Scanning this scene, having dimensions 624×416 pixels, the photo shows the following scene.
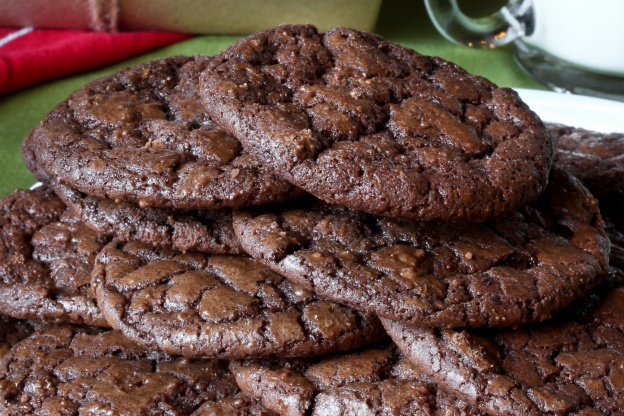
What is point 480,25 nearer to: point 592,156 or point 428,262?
point 592,156

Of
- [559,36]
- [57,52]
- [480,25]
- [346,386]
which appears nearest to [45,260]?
[346,386]

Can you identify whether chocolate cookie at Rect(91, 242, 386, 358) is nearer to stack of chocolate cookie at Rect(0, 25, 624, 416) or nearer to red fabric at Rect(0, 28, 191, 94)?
stack of chocolate cookie at Rect(0, 25, 624, 416)

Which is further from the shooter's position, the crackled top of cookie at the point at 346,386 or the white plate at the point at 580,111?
the white plate at the point at 580,111

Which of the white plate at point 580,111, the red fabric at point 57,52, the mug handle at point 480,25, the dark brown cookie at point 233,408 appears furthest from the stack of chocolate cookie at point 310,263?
the mug handle at point 480,25

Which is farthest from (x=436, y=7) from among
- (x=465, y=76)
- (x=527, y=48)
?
(x=465, y=76)

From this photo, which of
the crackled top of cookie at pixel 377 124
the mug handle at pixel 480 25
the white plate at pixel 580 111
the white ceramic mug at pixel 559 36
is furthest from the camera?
the mug handle at pixel 480 25

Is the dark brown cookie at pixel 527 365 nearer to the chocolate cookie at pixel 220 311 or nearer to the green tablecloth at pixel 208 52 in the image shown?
the chocolate cookie at pixel 220 311

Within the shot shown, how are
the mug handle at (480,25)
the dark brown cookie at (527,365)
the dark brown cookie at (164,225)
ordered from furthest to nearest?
the mug handle at (480,25) → the dark brown cookie at (164,225) → the dark brown cookie at (527,365)
